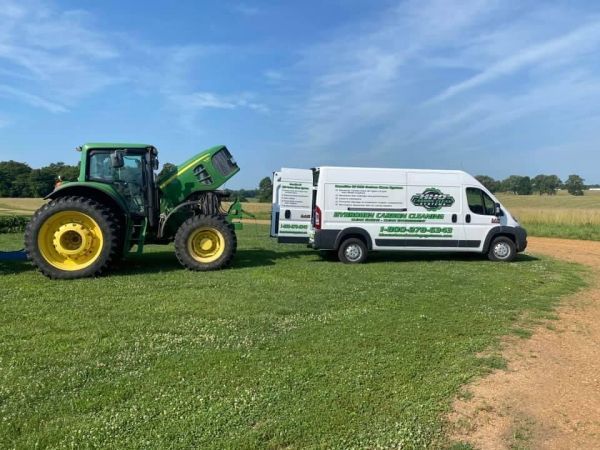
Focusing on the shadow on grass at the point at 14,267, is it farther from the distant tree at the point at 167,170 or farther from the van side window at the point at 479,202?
the van side window at the point at 479,202

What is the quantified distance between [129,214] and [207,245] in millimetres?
1693

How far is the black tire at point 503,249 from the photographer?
12750 mm

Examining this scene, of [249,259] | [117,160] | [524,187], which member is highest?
[524,187]

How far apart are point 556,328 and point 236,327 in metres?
4.23

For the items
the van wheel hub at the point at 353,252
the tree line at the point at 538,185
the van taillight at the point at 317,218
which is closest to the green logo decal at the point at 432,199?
the van wheel hub at the point at 353,252

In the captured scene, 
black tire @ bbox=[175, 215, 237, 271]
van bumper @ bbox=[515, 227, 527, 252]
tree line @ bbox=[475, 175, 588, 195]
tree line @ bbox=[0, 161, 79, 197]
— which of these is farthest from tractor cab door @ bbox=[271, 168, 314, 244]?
tree line @ bbox=[475, 175, 588, 195]

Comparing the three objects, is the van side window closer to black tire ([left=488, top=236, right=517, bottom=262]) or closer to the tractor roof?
black tire ([left=488, top=236, right=517, bottom=262])

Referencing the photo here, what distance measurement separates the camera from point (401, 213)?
1217 centimetres

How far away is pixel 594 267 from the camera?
1259 cm

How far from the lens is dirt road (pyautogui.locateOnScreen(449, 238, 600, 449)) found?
374 cm

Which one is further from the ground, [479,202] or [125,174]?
[125,174]

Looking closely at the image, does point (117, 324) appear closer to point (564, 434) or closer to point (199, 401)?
point (199, 401)

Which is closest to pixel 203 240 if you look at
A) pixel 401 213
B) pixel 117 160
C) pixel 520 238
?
pixel 117 160

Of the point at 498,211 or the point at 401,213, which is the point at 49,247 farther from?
the point at 498,211
